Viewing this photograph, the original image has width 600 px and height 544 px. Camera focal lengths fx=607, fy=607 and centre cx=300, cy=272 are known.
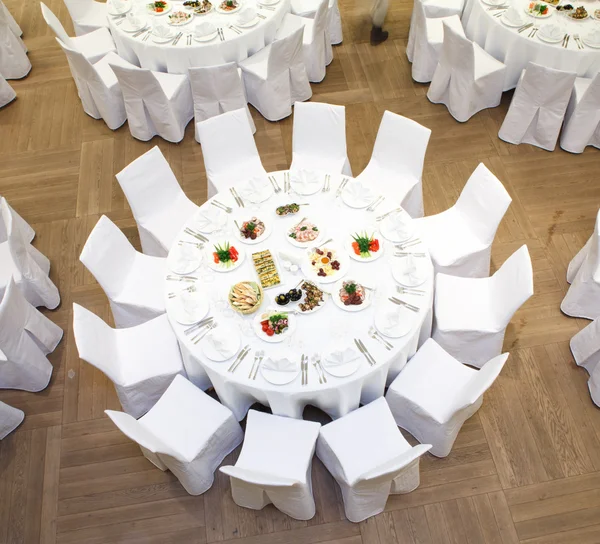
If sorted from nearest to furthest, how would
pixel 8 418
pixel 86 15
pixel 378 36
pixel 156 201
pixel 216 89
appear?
pixel 8 418 → pixel 156 201 → pixel 216 89 → pixel 86 15 → pixel 378 36

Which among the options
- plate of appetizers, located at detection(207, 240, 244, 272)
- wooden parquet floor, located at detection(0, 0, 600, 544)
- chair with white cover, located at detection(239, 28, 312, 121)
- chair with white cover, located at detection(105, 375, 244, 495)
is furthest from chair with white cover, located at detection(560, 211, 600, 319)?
chair with white cover, located at detection(239, 28, 312, 121)

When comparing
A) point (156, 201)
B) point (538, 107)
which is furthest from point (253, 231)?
point (538, 107)

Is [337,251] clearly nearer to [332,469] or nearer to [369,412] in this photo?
[369,412]

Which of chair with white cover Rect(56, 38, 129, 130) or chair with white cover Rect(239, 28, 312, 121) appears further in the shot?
chair with white cover Rect(56, 38, 129, 130)

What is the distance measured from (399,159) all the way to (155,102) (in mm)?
2327

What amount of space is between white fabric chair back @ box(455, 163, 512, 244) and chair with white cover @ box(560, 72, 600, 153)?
65.3 inches

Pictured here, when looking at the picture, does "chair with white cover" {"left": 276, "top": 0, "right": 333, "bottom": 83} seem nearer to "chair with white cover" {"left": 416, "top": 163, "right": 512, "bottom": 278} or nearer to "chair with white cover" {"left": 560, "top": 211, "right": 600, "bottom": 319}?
"chair with white cover" {"left": 416, "top": 163, "right": 512, "bottom": 278}

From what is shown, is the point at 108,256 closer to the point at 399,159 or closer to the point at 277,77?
the point at 399,159

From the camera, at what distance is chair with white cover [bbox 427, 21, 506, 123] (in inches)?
213

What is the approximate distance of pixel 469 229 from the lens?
14.3ft

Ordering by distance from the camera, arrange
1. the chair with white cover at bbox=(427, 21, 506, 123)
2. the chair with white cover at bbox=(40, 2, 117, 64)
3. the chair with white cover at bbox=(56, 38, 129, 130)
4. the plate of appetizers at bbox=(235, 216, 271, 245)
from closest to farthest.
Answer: the plate of appetizers at bbox=(235, 216, 271, 245) → the chair with white cover at bbox=(427, 21, 506, 123) → the chair with white cover at bbox=(56, 38, 129, 130) → the chair with white cover at bbox=(40, 2, 117, 64)

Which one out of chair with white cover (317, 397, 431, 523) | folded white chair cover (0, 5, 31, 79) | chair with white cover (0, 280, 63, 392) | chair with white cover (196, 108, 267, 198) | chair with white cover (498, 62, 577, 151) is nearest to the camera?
chair with white cover (317, 397, 431, 523)

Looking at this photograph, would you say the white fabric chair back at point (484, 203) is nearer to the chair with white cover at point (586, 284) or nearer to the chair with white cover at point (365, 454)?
the chair with white cover at point (586, 284)

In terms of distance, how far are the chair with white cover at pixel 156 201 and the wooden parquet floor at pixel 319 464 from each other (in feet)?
2.49
